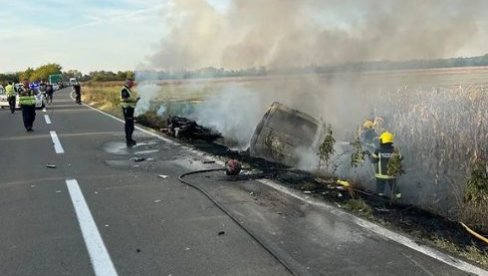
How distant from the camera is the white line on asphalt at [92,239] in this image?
13.8 feet

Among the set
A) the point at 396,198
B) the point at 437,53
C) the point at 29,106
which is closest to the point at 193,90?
the point at 29,106

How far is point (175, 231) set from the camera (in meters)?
5.22

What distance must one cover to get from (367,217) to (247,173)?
298cm

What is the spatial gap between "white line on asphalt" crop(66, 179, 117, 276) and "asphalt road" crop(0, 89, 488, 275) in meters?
0.01

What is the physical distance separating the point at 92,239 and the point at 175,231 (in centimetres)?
83

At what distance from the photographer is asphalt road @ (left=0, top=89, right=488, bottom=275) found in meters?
4.20

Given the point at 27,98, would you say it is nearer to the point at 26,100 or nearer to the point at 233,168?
the point at 26,100

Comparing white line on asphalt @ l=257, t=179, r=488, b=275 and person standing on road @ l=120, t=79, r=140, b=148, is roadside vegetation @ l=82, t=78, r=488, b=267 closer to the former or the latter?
white line on asphalt @ l=257, t=179, r=488, b=275

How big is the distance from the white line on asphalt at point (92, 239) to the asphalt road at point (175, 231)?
0.01 m

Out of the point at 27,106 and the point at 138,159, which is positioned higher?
the point at 27,106

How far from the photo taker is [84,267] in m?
4.24

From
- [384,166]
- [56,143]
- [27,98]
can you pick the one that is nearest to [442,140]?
[384,166]

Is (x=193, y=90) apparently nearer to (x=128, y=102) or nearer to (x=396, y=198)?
(x=128, y=102)

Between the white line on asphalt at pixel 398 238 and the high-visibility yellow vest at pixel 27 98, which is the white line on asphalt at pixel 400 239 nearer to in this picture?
the white line on asphalt at pixel 398 238
